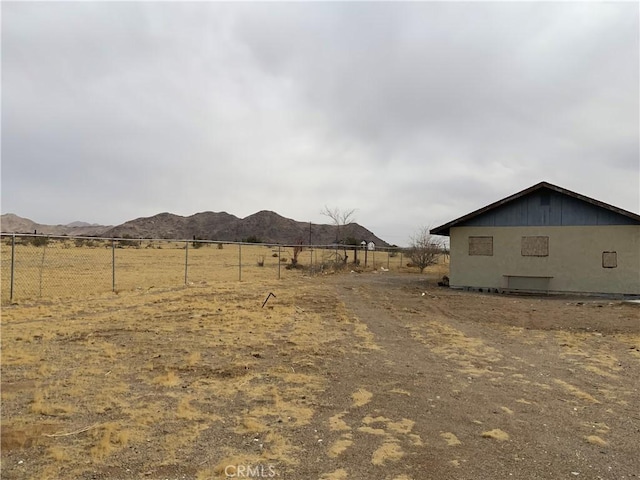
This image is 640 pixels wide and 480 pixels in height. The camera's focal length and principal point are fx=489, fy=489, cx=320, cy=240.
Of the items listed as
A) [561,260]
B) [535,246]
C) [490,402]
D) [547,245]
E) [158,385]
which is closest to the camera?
[490,402]

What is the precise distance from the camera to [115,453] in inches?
163

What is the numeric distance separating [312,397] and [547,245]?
16.2 metres

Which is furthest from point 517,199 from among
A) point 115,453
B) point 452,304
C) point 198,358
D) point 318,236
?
point 318,236

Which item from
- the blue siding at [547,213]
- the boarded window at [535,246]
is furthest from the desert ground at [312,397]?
the blue siding at [547,213]

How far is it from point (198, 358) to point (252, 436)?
322 centimetres

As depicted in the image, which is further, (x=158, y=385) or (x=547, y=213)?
(x=547, y=213)

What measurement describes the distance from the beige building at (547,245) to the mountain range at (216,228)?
9325cm

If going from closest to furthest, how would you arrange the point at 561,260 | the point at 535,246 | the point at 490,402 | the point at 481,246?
the point at 490,402
the point at 561,260
the point at 535,246
the point at 481,246

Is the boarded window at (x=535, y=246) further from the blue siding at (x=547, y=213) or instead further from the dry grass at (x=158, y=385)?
the dry grass at (x=158, y=385)

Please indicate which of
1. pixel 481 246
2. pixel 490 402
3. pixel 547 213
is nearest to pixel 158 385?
pixel 490 402

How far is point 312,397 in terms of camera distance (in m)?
5.84

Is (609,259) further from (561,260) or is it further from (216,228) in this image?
(216,228)

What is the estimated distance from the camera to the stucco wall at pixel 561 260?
18.0 meters

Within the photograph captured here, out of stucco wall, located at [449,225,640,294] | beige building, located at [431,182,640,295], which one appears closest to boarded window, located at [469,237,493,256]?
beige building, located at [431,182,640,295]
